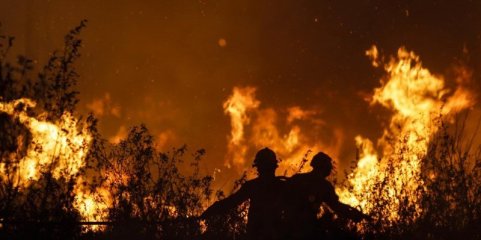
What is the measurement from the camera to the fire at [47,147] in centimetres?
859

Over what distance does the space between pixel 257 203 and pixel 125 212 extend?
4298mm

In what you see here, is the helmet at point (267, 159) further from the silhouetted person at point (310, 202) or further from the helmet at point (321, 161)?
the helmet at point (321, 161)

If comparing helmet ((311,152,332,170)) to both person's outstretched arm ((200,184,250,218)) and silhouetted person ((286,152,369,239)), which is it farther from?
person's outstretched arm ((200,184,250,218))

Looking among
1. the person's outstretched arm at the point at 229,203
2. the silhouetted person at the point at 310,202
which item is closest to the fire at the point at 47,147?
the person's outstretched arm at the point at 229,203

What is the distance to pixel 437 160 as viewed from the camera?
1287 cm

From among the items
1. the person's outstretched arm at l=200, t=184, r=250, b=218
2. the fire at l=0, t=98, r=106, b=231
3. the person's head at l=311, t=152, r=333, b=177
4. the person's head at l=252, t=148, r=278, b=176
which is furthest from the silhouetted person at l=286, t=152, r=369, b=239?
the fire at l=0, t=98, r=106, b=231

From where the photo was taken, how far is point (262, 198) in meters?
8.33

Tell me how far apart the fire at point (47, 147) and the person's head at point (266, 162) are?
2965mm

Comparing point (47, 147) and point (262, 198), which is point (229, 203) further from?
point (47, 147)

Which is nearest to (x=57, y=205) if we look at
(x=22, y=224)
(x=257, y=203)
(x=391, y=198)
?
(x=22, y=224)

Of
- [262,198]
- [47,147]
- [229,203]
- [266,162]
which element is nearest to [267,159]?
[266,162]

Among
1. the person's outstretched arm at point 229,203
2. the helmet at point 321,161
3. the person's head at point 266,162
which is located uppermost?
the helmet at point 321,161

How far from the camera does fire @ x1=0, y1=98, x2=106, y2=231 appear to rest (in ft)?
28.2

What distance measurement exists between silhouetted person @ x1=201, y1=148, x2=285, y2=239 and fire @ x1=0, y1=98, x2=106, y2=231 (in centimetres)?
268
